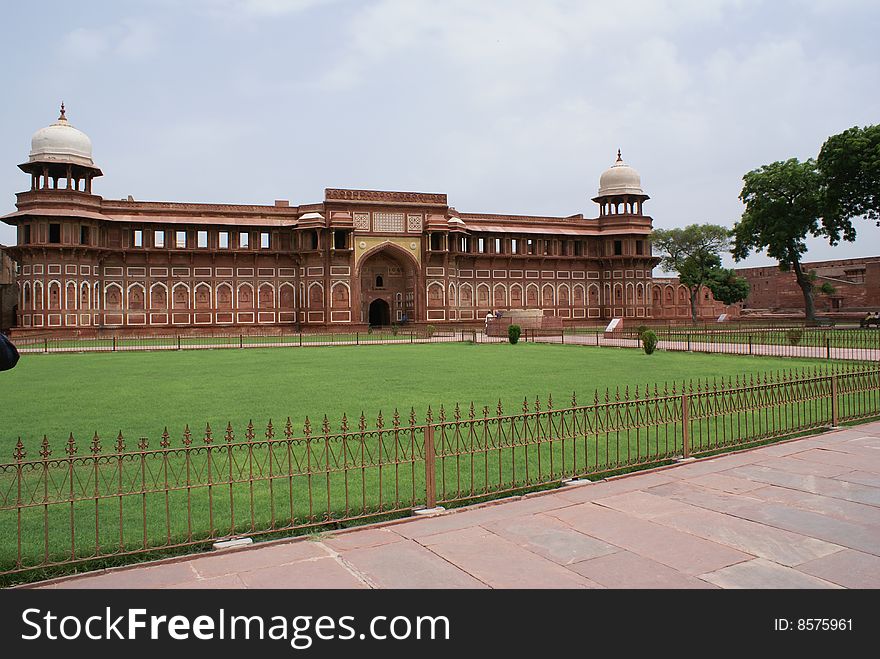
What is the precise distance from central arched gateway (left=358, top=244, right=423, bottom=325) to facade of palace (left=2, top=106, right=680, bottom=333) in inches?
3.4

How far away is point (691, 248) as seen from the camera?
154ft

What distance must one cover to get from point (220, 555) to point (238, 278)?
115ft

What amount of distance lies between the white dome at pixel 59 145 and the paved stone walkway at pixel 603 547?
35095 millimetres

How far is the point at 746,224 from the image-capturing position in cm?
3703

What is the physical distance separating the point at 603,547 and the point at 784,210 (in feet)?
121

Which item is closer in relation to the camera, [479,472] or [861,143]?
[479,472]

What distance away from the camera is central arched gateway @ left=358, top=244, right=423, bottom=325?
1561 inches

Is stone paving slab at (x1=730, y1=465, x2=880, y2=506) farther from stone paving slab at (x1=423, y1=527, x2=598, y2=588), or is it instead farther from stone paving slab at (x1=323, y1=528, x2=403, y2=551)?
stone paving slab at (x1=323, y1=528, x2=403, y2=551)

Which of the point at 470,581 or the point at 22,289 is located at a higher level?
the point at 22,289

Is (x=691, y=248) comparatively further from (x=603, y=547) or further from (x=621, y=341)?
(x=603, y=547)

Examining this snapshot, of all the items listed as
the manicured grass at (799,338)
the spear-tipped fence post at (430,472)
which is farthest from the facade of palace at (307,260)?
the spear-tipped fence post at (430,472)

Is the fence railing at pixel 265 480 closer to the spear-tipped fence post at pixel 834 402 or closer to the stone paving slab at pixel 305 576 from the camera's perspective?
the spear-tipped fence post at pixel 834 402
